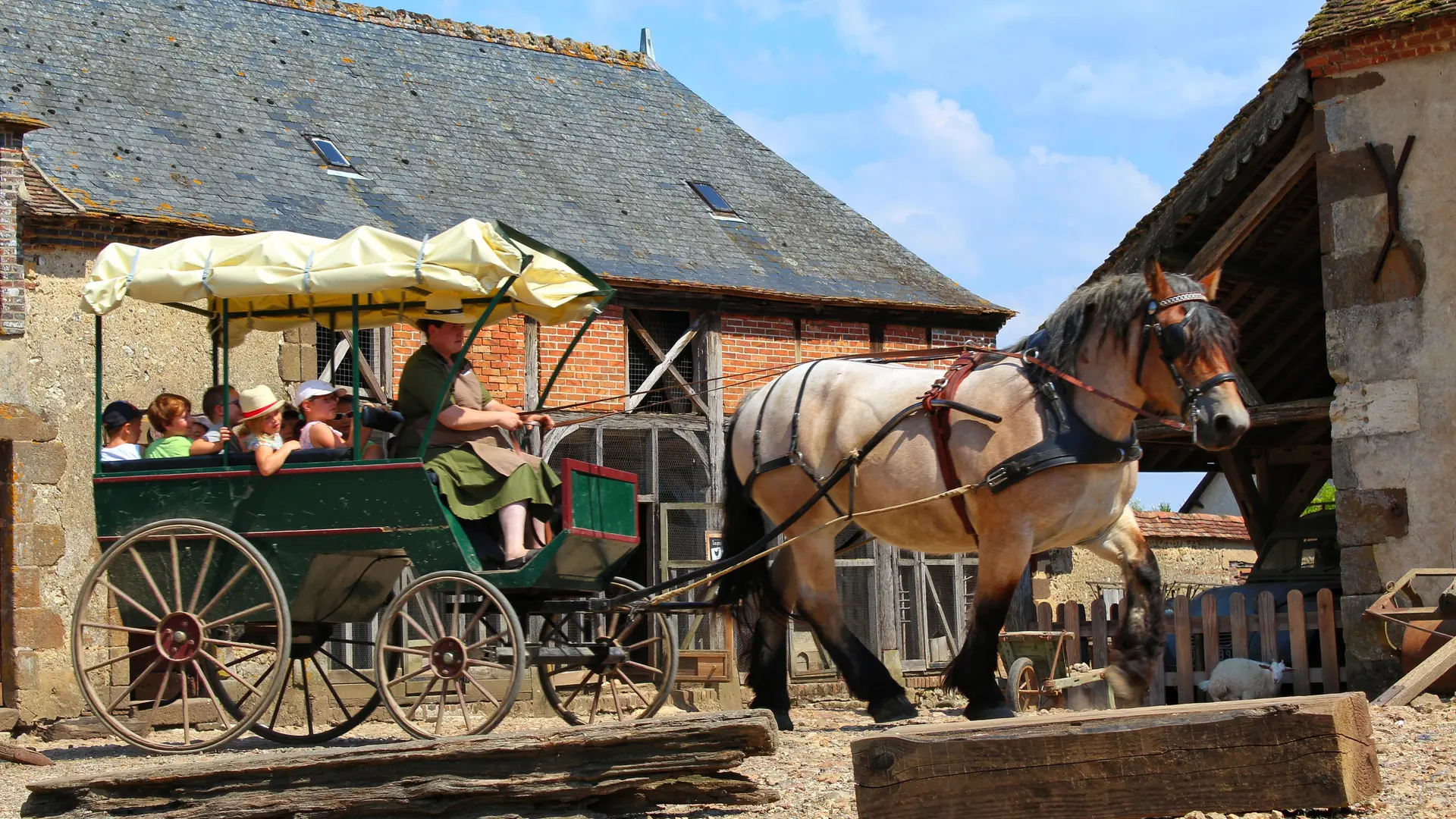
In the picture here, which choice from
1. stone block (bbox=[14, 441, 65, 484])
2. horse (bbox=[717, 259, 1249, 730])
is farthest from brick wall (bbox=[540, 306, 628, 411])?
horse (bbox=[717, 259, 1249, 730])

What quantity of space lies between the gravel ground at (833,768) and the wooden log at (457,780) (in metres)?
0.13

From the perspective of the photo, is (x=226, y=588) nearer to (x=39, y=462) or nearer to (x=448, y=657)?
(x=448, y=657)

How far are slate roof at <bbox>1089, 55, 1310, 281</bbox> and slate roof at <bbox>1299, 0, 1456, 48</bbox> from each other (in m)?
0.27

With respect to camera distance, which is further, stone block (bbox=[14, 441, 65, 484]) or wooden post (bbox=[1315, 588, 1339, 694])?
stone block (bbox=[14, 441, 65, 484])

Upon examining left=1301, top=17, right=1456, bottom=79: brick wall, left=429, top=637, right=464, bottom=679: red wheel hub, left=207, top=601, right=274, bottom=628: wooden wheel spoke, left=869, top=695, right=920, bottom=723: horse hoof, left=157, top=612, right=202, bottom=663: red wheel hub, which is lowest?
left=869, top=695, right=920, bottom=723: horse hoof

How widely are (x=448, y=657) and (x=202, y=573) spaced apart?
4.16ft

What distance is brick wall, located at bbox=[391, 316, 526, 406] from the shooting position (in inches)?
600

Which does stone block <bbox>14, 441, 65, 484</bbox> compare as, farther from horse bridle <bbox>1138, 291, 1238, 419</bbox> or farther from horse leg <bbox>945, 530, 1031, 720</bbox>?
horse bridle <bbox>1138, 291, 1238, 419</bbox>

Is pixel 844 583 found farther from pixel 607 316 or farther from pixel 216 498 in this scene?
pixel 216 498

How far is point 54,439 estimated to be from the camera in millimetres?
11719

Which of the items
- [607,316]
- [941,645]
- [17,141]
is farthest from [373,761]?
[941,645]

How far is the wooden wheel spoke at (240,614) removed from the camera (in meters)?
7.29

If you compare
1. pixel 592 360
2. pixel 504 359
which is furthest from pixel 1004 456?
pixel 592 360

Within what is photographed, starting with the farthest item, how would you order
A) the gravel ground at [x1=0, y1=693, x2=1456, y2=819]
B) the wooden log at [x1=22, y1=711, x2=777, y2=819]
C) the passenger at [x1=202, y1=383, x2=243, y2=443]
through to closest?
the passenger at [x1=202, y1=383, x2=243, y2=443], the wooden log at [x1=22, y1=711, x2=777, y2=819], the gravel ground at [x1=0, y1=693, x2=1456, y2=819]
